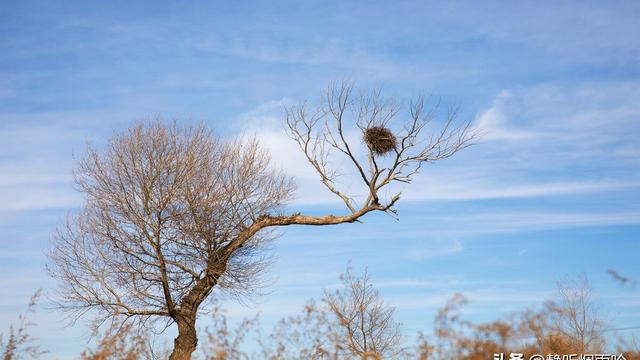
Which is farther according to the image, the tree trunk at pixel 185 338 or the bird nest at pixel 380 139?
the tree trunk at pixel 185 338

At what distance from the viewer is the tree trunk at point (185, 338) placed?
49.7 ft

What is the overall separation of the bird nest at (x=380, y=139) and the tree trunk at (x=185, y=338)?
613 centimetres

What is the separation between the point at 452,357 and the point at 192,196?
10825mm

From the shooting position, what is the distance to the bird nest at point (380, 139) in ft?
49.4

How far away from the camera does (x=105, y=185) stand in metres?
16.5

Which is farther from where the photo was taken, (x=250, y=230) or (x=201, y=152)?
(x=201, y=152)

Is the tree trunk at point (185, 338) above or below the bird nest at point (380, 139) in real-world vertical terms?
below

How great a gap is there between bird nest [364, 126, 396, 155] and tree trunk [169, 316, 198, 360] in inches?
241

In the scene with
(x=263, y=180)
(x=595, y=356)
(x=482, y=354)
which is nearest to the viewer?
(x=482, y=354)

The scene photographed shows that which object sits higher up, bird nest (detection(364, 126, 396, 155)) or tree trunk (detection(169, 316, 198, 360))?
bird nest (detection(364, 126, 396, 155))

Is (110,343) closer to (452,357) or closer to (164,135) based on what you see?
(452,357)

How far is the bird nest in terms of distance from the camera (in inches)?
592

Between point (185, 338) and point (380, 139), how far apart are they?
6809 mm

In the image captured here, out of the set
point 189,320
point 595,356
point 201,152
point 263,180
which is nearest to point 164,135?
point 201,152
